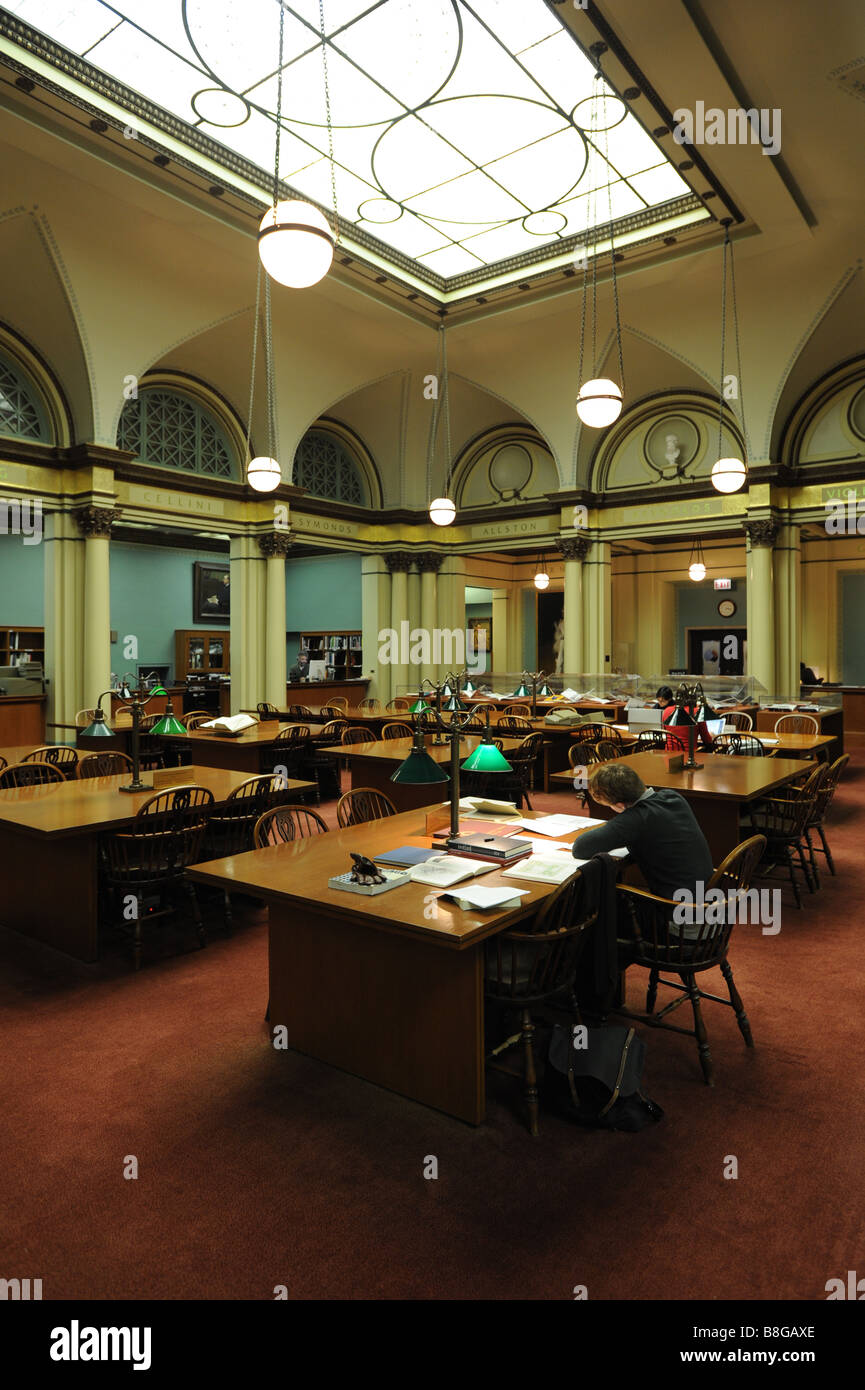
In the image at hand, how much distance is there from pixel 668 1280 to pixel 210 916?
11.6 ft

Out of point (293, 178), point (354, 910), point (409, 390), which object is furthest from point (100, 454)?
point (354, 910)

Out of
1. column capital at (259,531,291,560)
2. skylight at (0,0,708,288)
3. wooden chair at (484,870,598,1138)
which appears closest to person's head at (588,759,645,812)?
wooden chair at (484,870,598,1138)

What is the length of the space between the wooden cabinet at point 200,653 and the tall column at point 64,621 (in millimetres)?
5943

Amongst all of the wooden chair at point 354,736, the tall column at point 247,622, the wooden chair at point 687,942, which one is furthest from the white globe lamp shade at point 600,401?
the tall column at point 247,622

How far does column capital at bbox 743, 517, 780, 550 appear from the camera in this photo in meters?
12.1

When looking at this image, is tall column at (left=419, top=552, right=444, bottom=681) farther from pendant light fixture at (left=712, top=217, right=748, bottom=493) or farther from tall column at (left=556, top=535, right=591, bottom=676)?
pendant light fixture at (left=712, top=217, right=748, bottom=493)

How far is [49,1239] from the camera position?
7.33 ft

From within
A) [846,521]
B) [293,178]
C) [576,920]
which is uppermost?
[293,178]

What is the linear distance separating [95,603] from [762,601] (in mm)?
9663

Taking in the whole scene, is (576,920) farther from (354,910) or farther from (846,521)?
(846,521)

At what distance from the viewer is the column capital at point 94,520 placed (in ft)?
34.2

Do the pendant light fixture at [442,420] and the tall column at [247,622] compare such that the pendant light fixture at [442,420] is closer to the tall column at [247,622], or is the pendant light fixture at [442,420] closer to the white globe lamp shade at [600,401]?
the tall column at [247,622]

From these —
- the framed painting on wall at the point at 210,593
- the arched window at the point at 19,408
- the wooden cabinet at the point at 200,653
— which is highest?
the arched window at the point at 19,408

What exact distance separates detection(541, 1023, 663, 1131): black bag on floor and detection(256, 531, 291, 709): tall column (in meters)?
10.6
